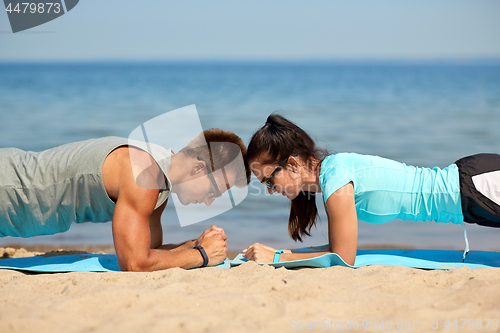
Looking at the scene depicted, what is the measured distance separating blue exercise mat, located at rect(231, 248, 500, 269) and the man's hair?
0.73 meters

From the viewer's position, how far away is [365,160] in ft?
10.9

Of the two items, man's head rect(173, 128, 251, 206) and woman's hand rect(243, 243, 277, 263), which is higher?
man's head rect(173, 128, 251, 206)

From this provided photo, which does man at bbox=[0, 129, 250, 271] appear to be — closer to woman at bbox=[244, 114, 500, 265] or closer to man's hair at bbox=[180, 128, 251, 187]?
man's hair at bbox=[180, 128, 251, 187]

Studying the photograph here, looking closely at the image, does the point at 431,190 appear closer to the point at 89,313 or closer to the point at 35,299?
the point at 89,313

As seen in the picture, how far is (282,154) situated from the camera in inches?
126

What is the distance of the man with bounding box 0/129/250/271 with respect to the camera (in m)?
2.79

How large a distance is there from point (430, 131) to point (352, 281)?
10.0 metres

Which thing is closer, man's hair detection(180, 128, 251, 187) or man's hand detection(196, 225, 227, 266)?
man's hair detection(180, 128, 251, 187)

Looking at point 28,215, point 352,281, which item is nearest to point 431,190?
point 352,281

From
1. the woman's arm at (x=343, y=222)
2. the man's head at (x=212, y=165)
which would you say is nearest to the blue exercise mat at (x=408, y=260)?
the woman's arm at (x=343, y=222)

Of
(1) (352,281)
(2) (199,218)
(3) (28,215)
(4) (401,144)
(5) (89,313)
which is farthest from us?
(4) (401,144)

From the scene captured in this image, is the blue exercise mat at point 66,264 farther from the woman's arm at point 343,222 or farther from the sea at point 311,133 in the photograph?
the sea at point 311,133

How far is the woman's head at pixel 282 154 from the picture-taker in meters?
3.16

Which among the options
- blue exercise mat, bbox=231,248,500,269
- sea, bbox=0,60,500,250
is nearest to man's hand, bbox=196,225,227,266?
blue exercise mat, bbox=231,248,500,269
